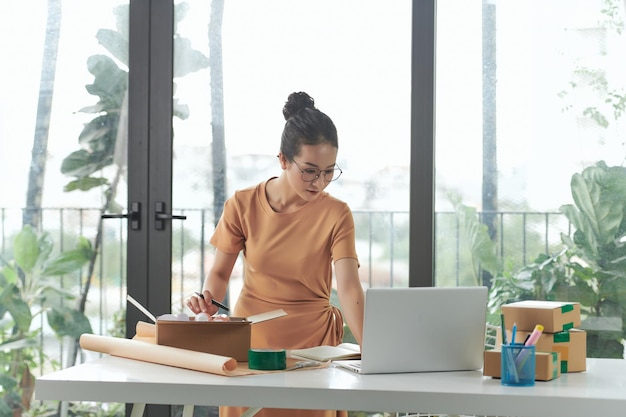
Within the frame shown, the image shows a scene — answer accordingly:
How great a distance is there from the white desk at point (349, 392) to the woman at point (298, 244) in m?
0.62

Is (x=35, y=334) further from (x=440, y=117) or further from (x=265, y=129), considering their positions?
(x=440, y=117)

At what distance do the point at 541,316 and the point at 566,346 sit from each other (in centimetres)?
10

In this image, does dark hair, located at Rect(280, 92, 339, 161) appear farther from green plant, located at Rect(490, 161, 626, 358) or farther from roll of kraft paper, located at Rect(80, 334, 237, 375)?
green plant, located at Rect(490, 161, 626, 358)

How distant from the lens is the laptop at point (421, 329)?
2.26 meters

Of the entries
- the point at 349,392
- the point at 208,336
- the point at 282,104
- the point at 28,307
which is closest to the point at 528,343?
the point at 349,392

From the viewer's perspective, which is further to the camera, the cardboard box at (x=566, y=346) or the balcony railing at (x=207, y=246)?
the balcony railing at (x=207, y=246)

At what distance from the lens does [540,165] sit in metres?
3.62

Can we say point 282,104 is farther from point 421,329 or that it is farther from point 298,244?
point 421,329

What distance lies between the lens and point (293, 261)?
2916 mm

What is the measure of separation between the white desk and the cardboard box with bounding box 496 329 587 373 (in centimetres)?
13

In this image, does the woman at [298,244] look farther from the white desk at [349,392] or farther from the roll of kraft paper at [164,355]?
the white desk at [349,392]

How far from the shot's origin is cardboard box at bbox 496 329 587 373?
7.85 ft

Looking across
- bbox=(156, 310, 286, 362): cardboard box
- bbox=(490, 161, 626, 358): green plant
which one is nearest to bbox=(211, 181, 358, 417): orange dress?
bbox=(156, 310, 286, 362): cardboard box

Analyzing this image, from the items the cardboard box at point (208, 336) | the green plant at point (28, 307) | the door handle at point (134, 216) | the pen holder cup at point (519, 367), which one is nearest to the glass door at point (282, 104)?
the door handle at point (134, 216)
